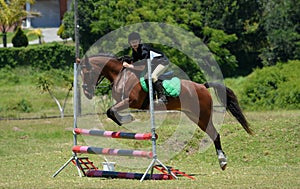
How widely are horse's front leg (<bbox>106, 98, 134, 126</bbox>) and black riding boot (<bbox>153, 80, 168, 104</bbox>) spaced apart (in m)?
0.56

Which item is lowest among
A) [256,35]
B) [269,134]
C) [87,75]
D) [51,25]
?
[51,25]

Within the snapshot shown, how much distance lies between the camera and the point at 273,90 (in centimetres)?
3122

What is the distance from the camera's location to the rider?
436 inches

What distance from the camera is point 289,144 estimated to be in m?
15.9

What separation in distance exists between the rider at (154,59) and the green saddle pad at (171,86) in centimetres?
9

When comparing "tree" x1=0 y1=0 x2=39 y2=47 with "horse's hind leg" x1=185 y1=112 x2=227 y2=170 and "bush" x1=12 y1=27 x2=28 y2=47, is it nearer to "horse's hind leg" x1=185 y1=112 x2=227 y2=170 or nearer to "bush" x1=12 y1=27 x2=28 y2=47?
"bush" x1=12 y1=27 x2=28 y2=47

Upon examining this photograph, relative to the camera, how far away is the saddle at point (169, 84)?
1175 cm

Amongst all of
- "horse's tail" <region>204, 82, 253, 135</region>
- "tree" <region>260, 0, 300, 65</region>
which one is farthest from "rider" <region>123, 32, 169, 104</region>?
"tree" <region>260, 0, 300, 65</region>

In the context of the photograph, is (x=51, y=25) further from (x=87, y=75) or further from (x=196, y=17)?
(x=87, y=75)

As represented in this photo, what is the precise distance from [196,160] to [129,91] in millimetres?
4522

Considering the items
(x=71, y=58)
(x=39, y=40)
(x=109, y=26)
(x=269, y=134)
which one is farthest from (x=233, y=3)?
(x=269, y=134)

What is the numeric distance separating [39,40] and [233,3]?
13610 mm

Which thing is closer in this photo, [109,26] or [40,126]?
[40,126]

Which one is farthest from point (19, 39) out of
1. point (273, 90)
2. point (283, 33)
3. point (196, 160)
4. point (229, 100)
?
point (229, 100)
